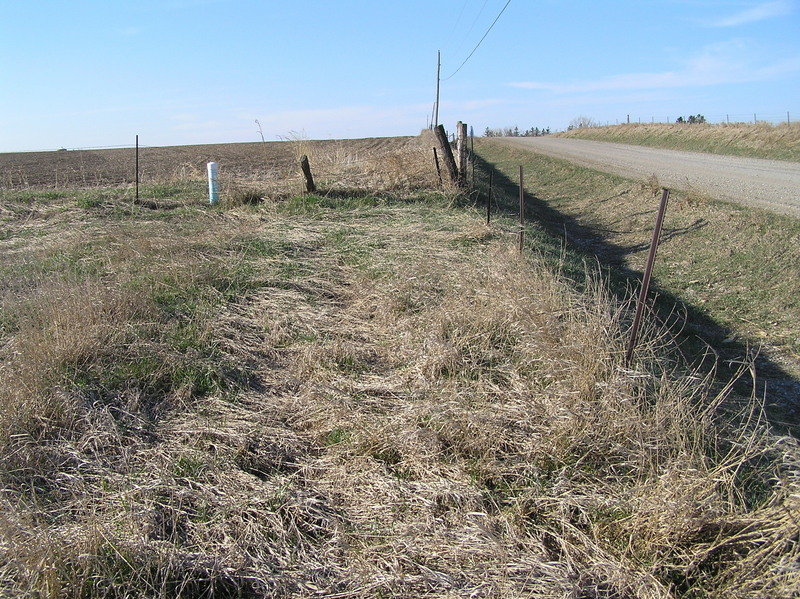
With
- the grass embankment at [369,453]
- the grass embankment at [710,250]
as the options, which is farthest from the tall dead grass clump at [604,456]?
the grass embankment at [710,250]

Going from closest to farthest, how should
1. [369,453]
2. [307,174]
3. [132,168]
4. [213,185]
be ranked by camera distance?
1. [369,453]
2. [213,185]
3. [307,174]
4. [132,168]

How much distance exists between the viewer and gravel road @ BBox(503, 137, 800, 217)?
492 inches

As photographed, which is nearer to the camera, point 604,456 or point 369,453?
point 604,456

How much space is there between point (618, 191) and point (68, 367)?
14828 millimetres

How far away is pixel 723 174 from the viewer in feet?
54.4

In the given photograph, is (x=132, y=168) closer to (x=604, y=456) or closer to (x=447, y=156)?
(x=447, y=156)

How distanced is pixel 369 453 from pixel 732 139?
1067 inches

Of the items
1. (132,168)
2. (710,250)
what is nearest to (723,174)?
(710,250)

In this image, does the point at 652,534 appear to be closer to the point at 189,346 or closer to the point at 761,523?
the point at 761,523

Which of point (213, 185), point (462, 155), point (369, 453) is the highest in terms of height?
point (462, 155)

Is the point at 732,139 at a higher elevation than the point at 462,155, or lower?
higher

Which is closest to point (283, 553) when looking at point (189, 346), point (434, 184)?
point (189, 346)

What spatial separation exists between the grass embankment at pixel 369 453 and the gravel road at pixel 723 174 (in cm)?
860

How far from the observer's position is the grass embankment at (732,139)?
21438 millimetres
